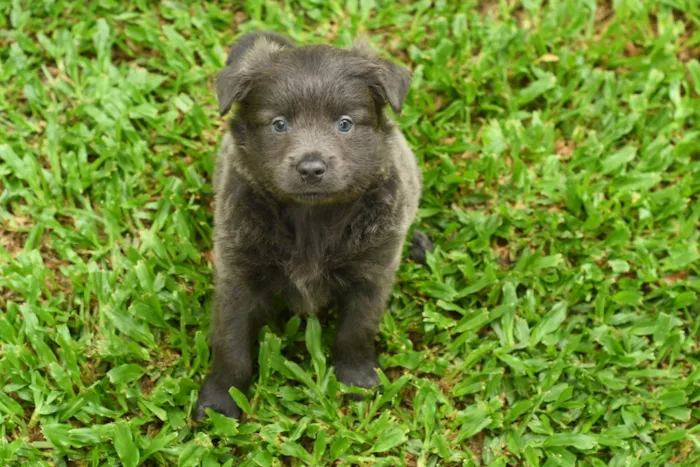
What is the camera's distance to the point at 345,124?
3.91 meters

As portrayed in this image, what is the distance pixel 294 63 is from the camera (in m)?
3.87

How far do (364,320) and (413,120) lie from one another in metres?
1.72

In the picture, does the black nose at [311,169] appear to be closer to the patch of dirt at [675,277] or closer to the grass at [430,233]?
the grass at [430,233]

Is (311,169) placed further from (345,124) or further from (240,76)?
(240,76)

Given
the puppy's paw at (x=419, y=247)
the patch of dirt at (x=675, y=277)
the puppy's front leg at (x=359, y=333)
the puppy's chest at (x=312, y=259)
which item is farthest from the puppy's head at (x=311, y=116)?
the patch of dirt at (x=675, y=277)

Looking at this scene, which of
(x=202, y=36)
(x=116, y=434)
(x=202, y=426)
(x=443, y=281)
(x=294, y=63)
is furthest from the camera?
(x=202, y=36)

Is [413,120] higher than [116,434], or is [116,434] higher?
[413,120]

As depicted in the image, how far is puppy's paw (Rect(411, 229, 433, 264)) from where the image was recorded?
17.2 ft

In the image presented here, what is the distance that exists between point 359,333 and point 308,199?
1034 millimetres

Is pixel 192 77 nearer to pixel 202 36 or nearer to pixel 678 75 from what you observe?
pixel 202 36

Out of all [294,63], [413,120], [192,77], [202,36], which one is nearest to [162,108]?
[192,77]

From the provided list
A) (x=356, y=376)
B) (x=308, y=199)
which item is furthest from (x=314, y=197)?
(x=356, y=376)

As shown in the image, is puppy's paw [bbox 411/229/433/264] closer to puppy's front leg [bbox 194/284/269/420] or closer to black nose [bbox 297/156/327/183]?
puppy's front leg [bbox 194/284/269/420]

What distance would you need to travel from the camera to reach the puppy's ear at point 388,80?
390cm
